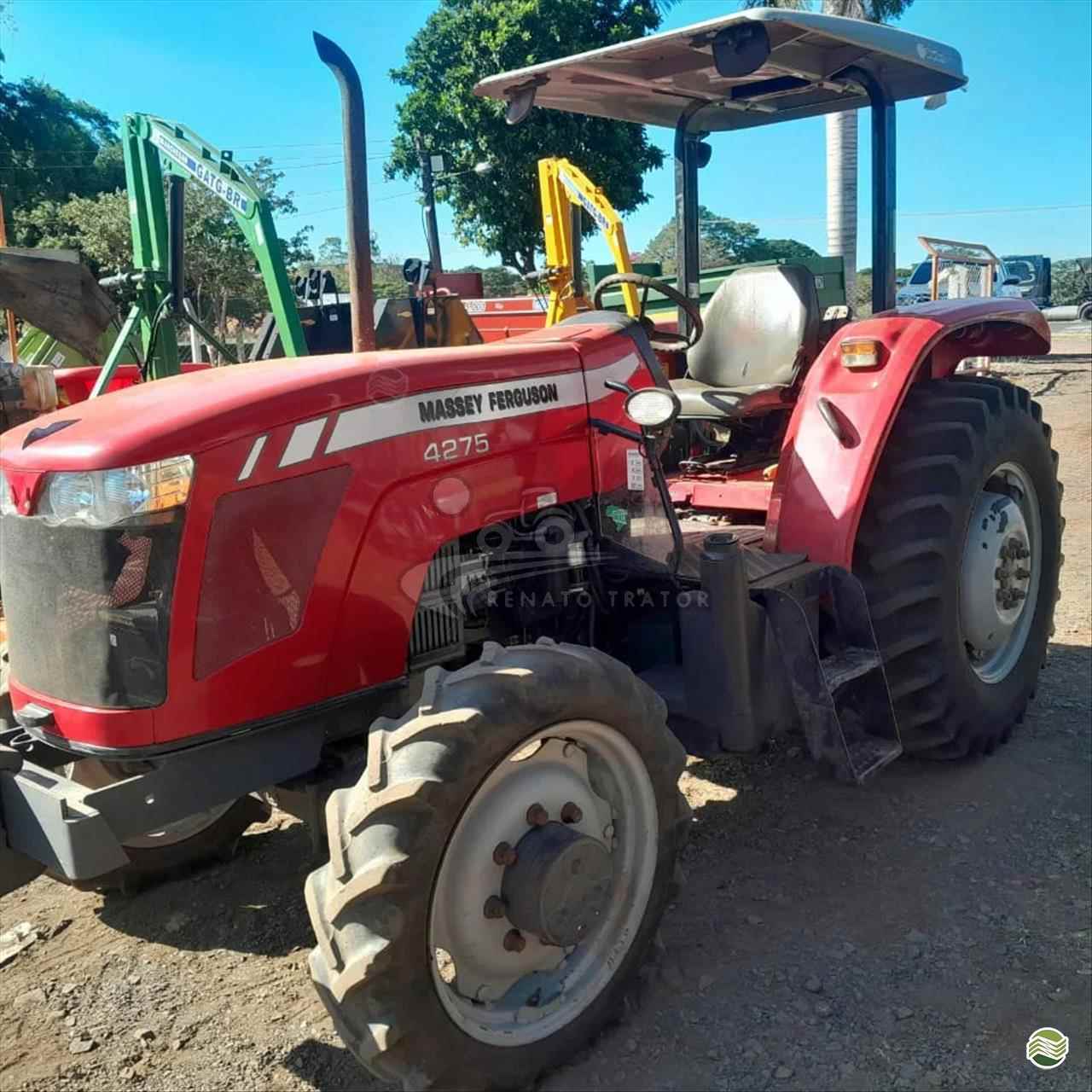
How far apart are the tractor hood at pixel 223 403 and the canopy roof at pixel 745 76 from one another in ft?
4.82

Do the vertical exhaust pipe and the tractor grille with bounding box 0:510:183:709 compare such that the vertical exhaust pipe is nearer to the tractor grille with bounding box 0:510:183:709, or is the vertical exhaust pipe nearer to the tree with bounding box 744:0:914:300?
the tractor grille with bounding box 0:510:183:709

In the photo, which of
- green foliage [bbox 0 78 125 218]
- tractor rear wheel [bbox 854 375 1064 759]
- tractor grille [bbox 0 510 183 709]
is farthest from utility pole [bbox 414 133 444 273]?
green foliage [bbox 0 78 125 218]

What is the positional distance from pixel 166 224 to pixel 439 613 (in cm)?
628

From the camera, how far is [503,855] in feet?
7.41

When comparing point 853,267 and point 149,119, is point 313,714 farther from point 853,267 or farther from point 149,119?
point 853,267

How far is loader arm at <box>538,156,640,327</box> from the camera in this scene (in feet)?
26.5

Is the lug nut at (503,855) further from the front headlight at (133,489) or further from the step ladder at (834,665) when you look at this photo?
the step ladder at (834,665)

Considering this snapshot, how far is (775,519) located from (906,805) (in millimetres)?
1081

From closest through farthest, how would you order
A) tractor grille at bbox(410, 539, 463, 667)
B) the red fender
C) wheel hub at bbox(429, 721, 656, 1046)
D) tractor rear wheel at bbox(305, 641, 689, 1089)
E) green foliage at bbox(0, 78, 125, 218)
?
1. tractor rear wheel at bbox(305, 641, 689, 1089)
2. wheel hub at bbox(429, 721, 656, 1046)
3. tractor grille at bbox(410, 539, 463, 667)
4. the red fender
5. green foliage at bbox(0, 78, 125, 218)

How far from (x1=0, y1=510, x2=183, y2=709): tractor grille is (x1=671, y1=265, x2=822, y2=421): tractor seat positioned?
2.41 meters

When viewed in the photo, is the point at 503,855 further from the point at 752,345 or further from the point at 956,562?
the point at 752,345

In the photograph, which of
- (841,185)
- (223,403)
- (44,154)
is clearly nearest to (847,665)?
(223,403)

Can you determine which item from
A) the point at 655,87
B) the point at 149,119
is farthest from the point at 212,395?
the point at 149,119

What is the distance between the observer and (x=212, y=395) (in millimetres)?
2270
